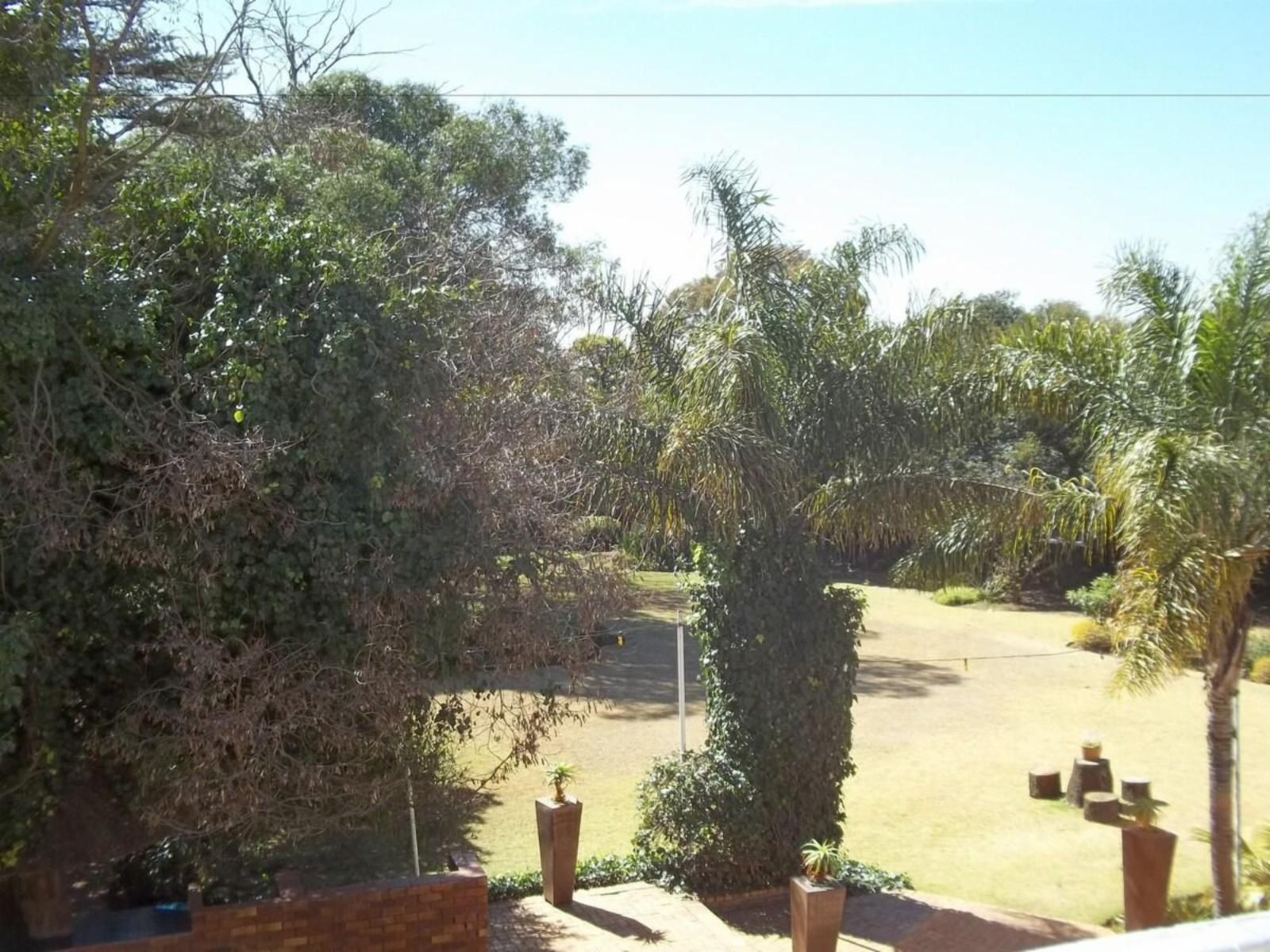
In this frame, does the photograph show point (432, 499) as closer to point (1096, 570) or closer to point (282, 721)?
point (282, 721)

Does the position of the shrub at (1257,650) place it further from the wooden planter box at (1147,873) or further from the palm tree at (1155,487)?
the wooden planter box at (1147,873)

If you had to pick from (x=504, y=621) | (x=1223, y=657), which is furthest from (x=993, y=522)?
(x=504, y=621)

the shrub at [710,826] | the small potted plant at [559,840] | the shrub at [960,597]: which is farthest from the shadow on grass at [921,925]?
the shrub at [960,597]

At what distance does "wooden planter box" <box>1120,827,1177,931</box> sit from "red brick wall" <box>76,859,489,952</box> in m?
4.23

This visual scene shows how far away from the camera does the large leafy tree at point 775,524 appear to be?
9016 mm

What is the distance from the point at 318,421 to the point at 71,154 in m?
2.23

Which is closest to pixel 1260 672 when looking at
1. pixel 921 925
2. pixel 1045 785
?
pixel 1045 785

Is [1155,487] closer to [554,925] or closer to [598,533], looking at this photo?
[598,533]

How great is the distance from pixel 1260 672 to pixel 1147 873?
478 inches

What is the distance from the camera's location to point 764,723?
906cm

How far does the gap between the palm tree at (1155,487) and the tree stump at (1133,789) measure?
262cm

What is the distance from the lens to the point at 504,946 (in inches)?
312

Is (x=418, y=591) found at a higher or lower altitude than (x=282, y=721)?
higher

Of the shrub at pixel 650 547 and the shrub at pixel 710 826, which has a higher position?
the shrub at pixel 650 547
